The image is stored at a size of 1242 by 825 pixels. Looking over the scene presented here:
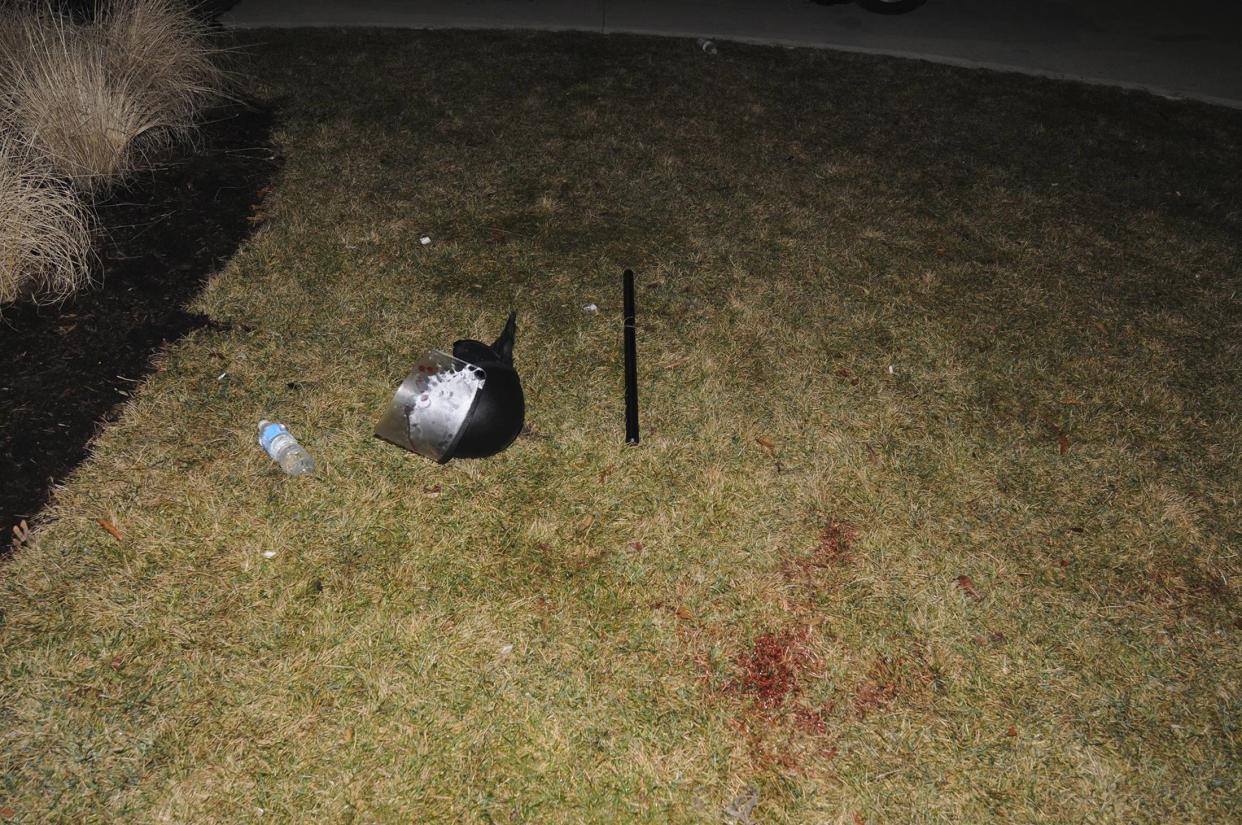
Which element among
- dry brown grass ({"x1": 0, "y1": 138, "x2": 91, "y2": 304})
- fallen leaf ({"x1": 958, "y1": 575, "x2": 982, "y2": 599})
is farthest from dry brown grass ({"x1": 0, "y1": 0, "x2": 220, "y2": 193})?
fallen leaf ({"x1": 958, "y1": 575, "x2": 982, "y2": 599})

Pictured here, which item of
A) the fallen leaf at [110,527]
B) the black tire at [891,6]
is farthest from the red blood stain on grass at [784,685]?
the black tire at [891,6]

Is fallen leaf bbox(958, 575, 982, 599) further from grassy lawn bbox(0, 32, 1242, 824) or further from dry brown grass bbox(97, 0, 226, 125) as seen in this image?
dry brown grass bbox(97, 0, 226, 125)

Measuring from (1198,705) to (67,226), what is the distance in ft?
19.2

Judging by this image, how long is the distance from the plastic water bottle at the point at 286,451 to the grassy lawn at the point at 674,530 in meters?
0.06

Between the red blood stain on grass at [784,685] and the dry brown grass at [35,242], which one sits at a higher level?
the dry brown grass at [35,242]

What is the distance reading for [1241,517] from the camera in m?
3.15

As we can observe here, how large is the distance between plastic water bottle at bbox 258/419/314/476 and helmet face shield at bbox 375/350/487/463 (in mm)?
481

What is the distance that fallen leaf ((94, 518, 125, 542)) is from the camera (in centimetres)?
279

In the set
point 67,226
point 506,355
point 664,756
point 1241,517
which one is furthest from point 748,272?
point 67,226

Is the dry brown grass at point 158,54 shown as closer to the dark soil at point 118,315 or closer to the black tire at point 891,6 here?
the dark soil at point 118,315

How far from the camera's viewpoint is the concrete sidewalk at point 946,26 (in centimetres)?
713

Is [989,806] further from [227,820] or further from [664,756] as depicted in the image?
[227,820]

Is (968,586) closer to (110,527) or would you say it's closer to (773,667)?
(773,667)

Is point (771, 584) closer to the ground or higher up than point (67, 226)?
closer to the ground
